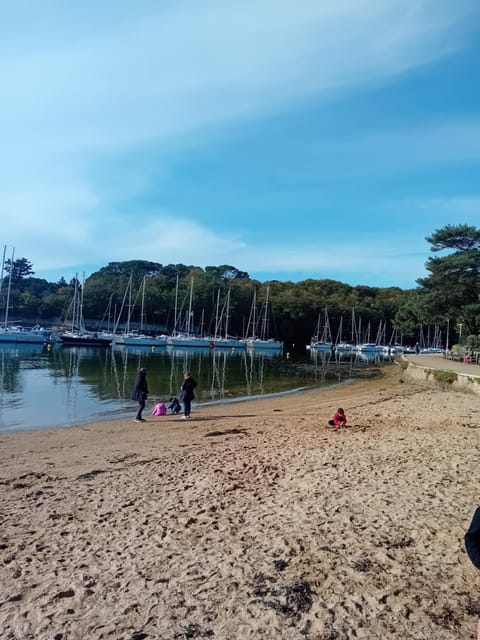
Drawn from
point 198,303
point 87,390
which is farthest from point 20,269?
point 87,390

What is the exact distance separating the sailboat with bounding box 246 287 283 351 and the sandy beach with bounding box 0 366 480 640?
8683cm

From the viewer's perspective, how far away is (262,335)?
383ft

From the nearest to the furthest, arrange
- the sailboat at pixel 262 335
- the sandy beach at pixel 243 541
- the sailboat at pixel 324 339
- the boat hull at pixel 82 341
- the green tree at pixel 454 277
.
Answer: the sandy beach at pixel 243 541
the green tree at pixel 454 277
the boat hull at pixel 82 341
the sailboat at pixel 262 335
the sailboat at pixel 324 339

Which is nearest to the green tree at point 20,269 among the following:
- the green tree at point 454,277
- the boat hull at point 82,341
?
the boat hull at point 82,341

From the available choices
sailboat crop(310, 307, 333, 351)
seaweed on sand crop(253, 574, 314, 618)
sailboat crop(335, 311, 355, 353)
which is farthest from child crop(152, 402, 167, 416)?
sailboat crop(310, 307, 333, 351)

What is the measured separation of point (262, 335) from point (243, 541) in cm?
11054

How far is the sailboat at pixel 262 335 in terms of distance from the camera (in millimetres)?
99312

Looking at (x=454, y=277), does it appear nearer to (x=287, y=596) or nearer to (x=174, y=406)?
(x=174, y=406)

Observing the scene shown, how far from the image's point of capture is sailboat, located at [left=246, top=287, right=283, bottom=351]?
326ft

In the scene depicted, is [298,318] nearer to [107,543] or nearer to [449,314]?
[449,314]

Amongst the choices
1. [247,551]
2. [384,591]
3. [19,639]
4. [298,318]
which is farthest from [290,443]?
[298,318]

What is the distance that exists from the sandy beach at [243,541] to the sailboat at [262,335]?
8683 centimetres

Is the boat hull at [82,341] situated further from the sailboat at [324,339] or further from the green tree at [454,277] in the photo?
the green tree at [454,277]

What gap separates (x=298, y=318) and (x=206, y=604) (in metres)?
127
